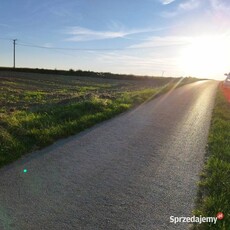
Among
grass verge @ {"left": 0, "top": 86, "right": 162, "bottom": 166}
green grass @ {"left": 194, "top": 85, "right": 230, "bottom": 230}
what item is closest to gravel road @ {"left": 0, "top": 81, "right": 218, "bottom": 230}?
green grass @ {"left": 194, "top": 85, "right": 230, "bottom": 230}

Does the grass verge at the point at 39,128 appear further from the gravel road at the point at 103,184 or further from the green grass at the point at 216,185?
the green grass at the point at 216,185

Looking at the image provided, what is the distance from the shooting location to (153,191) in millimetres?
4832

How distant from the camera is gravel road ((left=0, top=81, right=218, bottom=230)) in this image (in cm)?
389

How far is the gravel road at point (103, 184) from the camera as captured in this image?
3891 mm

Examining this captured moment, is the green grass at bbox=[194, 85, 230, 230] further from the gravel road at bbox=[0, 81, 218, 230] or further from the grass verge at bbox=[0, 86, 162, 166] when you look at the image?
the grass verge at bbox=[0, 86, 162, 166]

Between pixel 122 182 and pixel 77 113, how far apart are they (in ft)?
19.4

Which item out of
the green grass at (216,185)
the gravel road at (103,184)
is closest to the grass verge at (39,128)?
the gravel road at (103,184)

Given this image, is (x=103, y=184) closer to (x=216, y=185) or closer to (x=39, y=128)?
(x=216, y=185)

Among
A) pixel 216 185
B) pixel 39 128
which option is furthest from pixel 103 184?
pixel 39 128

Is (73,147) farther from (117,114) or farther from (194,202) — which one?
(117,114)

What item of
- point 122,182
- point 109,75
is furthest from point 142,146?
point 109,75

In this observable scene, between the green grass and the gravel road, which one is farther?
the green grass

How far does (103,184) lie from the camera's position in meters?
4.98

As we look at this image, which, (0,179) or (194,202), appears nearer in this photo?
(194,202)
